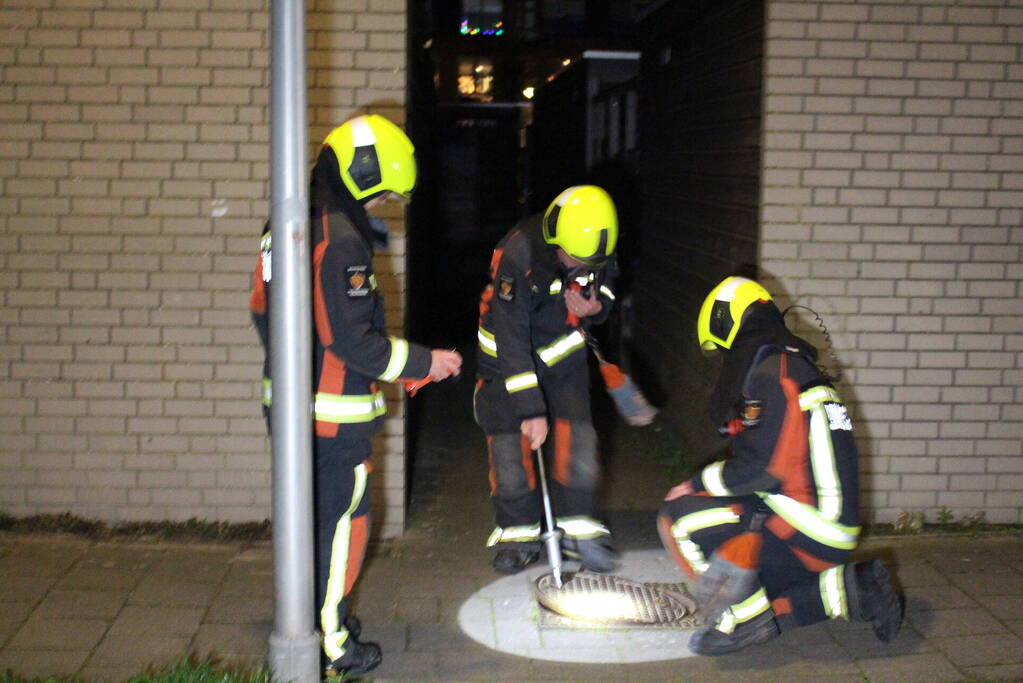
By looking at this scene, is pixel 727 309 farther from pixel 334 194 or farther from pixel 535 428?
pixel 334 194

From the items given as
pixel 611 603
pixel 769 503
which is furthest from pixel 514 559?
pixel 769 503

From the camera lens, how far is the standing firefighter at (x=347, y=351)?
4355mm

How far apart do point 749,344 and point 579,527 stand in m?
1.48

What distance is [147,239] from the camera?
20.2 ft

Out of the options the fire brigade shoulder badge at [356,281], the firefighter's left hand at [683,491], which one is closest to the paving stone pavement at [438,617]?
the firefighter's left hand at [683,491]

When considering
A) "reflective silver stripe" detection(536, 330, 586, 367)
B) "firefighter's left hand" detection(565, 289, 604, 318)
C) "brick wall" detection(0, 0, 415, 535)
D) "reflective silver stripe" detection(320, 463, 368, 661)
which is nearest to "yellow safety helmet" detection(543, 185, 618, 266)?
"firefighter's left hand" detection(565, 289, 604, 318)

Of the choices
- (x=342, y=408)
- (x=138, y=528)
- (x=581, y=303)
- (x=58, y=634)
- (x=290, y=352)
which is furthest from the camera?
(x=138, y=528)

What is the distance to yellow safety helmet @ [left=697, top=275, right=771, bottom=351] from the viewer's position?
4.80 metres

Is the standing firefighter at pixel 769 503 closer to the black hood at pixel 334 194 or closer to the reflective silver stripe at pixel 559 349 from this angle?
the reflective silver stripe at pixel 559 349

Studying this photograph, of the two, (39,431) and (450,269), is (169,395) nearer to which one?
(39,431)

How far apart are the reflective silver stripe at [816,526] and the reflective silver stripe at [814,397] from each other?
1.31ft

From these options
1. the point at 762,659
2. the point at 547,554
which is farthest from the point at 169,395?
the point at 762,659

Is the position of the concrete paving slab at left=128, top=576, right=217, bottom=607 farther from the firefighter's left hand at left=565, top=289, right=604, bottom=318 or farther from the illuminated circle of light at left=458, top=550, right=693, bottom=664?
the firefighter's left hand at left=565, top=289, right=604, bottom=318

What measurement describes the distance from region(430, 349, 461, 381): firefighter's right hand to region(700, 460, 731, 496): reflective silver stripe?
1.15 m
